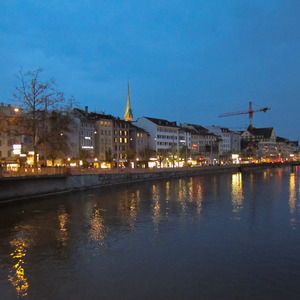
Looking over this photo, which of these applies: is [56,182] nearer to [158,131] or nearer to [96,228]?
[96,228]

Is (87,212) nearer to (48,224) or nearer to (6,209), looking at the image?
(48,224)

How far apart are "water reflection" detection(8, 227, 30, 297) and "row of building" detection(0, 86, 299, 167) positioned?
21.9m

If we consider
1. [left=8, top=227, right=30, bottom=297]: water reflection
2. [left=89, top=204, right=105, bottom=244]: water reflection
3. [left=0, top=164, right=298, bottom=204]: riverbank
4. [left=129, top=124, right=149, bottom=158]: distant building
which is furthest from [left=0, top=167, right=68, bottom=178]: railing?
[left=129, top=124, right=149, bottom=158]: distant building

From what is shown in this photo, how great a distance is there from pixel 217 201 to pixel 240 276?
69.6 ft

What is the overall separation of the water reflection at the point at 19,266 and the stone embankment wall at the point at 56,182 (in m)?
14.8

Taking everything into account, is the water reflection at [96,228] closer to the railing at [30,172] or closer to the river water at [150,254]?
the river water at [150,254]

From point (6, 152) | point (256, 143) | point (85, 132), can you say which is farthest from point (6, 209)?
point (256, 143)

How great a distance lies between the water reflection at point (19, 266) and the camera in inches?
460

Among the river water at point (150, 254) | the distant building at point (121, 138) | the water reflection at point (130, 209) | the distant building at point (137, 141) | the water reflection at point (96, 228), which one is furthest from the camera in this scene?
the distant building at point (137, 141)

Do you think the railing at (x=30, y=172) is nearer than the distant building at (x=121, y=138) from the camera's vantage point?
Yes

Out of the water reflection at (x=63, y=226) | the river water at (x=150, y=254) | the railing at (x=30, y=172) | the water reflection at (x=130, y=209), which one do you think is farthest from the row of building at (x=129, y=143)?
the river water at (x=150, y=254)

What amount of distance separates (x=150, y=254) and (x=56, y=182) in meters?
27.8

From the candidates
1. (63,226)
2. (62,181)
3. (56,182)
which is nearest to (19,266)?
(63,226)

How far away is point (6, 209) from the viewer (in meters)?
28.7
